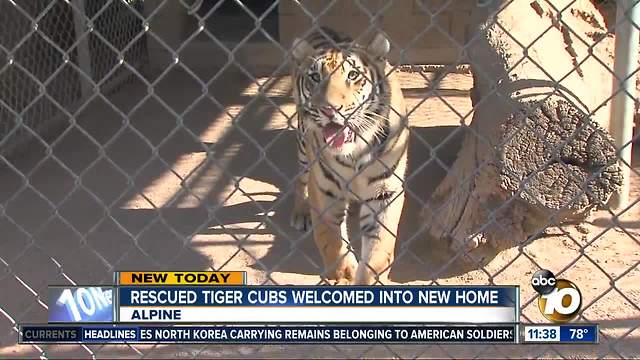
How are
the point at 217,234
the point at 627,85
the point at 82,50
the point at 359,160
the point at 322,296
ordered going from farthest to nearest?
the point at 82,50 < the point at 217,234 < the point at 627,85 < the point at 359,160 < the point at 322,296

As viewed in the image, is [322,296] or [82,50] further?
[82,50]

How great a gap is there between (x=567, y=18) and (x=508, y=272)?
148cm

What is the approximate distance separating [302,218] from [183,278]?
251 cm

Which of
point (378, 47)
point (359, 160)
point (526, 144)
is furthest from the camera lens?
point (359, 160)

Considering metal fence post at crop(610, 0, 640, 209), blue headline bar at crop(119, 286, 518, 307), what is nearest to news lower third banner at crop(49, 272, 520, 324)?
blue headline bar at crop(119, 286, 518, 307)

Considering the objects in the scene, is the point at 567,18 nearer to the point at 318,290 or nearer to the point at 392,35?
the point at 318,290

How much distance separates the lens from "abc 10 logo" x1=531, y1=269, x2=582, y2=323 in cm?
234

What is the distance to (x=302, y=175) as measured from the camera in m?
4.72

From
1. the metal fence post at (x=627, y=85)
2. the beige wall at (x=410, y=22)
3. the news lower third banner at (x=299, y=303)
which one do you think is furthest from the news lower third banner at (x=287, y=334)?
the beige wall at (x=410, y=22)

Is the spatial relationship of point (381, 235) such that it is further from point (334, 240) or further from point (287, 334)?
point (287, 334)

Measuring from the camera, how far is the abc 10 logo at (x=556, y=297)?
92.1 inches

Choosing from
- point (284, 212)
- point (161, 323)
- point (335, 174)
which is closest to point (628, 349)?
point (335, 174)

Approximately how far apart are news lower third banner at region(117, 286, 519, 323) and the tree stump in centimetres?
82

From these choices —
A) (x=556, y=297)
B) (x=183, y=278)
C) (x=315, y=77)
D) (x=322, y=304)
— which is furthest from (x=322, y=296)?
(x=315, y=77)
